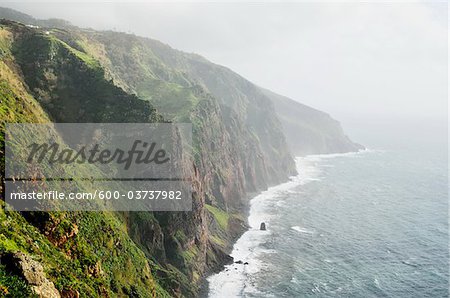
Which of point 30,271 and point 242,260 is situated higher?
point 30,271

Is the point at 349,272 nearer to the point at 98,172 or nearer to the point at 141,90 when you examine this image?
the point at 98,172
